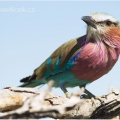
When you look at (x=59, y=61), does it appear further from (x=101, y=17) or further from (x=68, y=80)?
(x=101, y=17)

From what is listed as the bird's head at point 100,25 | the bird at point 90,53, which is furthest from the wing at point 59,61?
the bird's head at point 100,25

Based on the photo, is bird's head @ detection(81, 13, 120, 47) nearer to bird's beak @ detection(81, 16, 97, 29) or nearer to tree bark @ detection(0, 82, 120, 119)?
bird's beak @ detection(81, 16, 97, 29)

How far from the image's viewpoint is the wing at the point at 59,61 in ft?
19.8

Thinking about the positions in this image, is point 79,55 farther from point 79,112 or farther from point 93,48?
point 79,112

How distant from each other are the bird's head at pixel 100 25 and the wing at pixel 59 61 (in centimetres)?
32

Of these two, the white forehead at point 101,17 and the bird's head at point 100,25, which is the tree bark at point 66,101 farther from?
the white forehead at point 101,17

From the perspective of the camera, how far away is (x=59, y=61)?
635cm

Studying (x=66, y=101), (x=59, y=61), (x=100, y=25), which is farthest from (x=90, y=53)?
(x=66, y=101)

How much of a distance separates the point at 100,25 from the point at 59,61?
3.60ft

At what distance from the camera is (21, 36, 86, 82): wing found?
6048 mm

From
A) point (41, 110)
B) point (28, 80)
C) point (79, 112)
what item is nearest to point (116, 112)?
point (79, 112)

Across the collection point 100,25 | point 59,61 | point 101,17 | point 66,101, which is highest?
point 101,17

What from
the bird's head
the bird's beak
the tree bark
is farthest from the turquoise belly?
the tree bark

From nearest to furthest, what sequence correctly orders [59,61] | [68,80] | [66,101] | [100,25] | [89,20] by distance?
[66,101]
[89,20]
[100,25]
[68,80]
[59,61]
